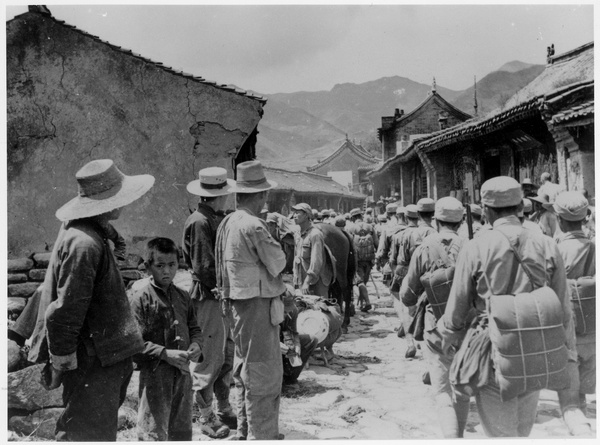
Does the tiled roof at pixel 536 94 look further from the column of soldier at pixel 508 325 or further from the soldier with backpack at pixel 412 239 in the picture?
the column of soldier at pixel 508 325

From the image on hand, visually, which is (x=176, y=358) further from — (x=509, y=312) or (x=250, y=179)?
(x=509, y=312)

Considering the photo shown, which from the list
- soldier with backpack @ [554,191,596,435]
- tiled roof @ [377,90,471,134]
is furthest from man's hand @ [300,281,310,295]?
tiled roof @ [377,90,471,134]

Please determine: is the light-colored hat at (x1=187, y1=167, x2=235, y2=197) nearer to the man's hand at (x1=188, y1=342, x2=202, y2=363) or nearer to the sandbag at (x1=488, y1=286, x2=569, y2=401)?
the man's hand at (x1=188, y1=342, x2=202, y2=363)

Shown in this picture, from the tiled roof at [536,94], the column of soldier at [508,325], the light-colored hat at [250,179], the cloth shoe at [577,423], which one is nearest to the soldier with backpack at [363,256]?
the tiled roof at [536,94]

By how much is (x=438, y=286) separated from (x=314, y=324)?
222 cm

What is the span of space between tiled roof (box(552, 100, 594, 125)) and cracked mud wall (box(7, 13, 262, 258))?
4.58m

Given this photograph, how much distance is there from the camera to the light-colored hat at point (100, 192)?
9.08ft

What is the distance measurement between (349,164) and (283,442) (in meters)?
49.9

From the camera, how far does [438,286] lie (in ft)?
13.7

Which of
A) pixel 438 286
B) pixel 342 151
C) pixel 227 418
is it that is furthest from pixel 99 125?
pixel 342 151

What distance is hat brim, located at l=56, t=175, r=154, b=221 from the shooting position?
9.01 ft

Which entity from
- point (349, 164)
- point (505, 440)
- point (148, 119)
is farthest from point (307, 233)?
point (349, 164)

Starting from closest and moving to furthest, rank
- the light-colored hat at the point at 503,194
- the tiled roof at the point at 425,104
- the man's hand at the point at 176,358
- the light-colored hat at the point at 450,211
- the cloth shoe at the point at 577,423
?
the man's hand at the point at 176,358, the light-colored hat at the point at 503,194, the cloth shoe at the point at 577,423, the light-colored hat at the point at 450,211, the tiled roof at the point at 425,104

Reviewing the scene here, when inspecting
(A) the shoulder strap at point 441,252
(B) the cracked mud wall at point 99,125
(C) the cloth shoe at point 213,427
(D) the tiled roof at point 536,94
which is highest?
(D) the tiled roof at point 536,94
